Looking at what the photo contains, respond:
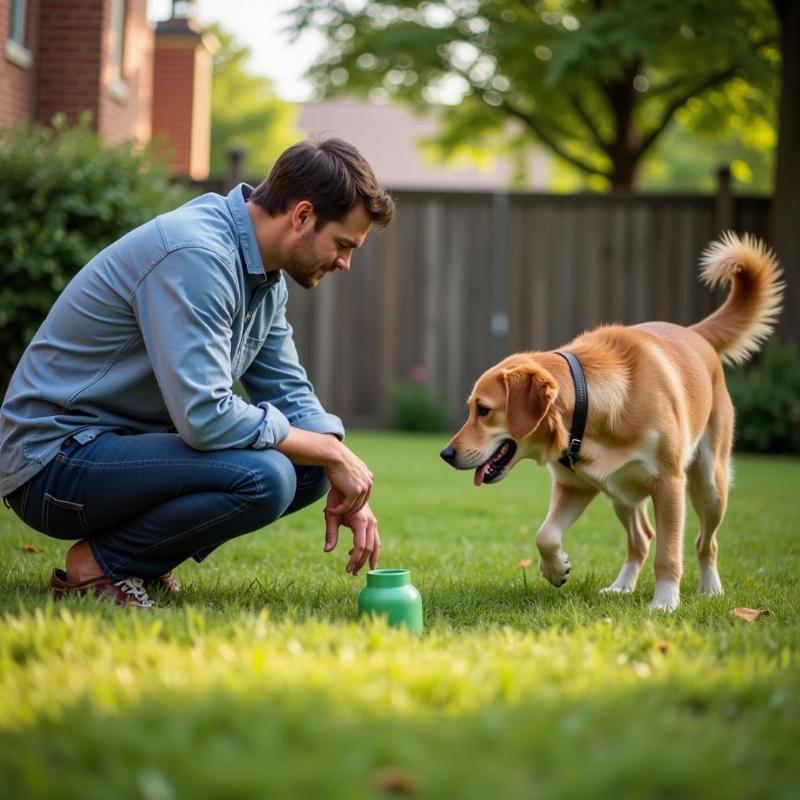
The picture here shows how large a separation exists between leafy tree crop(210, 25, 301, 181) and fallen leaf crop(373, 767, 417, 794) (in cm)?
3262

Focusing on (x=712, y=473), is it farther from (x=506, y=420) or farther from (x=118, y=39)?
(x=118, y=39)

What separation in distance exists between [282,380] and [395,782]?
2436 mm

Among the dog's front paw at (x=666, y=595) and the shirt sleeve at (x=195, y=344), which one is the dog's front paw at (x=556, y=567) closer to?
the dog's front paw at (x=666, y=595)

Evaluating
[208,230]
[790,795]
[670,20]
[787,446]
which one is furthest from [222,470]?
[670,20]

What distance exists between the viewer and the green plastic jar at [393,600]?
10.4 ft

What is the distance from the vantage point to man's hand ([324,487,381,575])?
3611 millimetres

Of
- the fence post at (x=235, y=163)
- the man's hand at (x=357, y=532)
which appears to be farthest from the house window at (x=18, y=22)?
the man's hand at (x=357, y=532)

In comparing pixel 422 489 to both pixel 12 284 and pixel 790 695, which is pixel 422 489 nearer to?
pixel 12 284

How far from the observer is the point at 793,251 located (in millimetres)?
11664

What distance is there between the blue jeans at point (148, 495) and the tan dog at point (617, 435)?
3.34 ft

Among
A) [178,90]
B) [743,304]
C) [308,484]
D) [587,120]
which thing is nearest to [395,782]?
[308,484]

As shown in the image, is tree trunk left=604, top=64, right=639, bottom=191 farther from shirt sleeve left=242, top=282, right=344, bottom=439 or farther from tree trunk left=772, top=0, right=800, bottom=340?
shirt sleeve left=242, top=282, right=344, bottom=439

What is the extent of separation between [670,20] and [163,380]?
10420mm

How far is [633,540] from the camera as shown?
4598 mm
